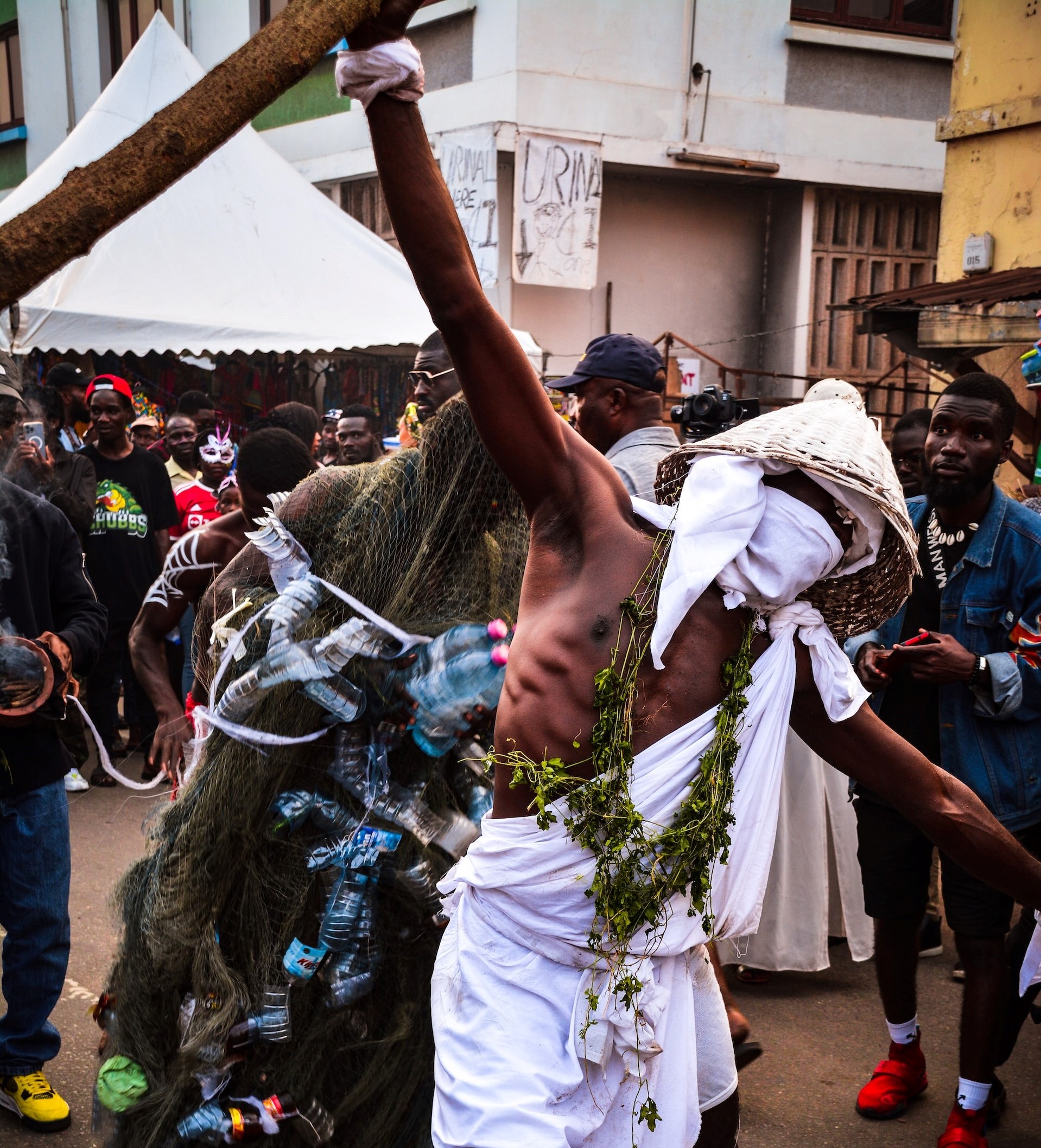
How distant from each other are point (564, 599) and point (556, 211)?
35.8 ft

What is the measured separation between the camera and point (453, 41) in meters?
12.9

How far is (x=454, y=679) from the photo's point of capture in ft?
9.73

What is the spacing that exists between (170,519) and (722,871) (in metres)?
6.29

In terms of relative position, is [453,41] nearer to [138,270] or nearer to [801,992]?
[138,270]

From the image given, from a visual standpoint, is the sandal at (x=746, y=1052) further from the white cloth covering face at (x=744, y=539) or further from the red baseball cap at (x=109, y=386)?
the red baseball cap at (x=109, y=386)

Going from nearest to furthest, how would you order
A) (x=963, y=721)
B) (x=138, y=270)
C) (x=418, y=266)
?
(x=418, y=266) → (x=963, y=721) → (x=138, y=270)

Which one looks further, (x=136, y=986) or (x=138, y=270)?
(x=138, y=270)

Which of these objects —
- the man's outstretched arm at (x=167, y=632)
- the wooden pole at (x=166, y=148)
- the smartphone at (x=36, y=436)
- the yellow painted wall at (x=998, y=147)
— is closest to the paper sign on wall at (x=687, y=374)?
the yellow painted wall at (x=998, y=147)

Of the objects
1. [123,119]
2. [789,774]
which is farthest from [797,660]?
[123,119]

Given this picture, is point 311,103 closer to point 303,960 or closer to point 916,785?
point 303,960

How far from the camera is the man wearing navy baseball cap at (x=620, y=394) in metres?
4.34

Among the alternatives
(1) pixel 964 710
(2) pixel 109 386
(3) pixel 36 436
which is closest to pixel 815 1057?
(1) pixel 964 710

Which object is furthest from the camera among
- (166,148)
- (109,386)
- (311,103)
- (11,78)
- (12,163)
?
(12,163)

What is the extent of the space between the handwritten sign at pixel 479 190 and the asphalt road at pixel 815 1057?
8.42 m
